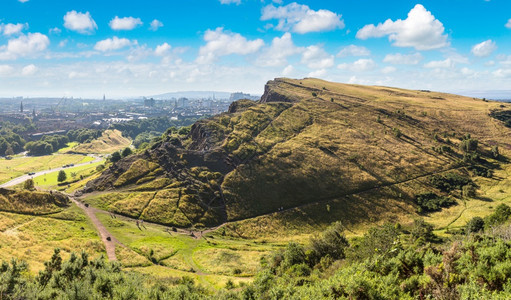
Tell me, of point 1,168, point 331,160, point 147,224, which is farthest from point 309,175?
point 1,168

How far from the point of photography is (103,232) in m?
79.7

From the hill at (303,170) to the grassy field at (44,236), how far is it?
45.9ft

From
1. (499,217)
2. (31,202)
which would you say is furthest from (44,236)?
(499,217)

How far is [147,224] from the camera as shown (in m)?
89.9

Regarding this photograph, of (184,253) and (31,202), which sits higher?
(31,202)

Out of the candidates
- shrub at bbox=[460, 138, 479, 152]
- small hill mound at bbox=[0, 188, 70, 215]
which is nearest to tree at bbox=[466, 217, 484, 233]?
shrub at bbox=[460, 138, 479, 152]

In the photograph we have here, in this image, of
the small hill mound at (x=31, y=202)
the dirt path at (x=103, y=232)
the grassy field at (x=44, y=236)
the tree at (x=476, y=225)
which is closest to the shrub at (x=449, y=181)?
the tree at (x=476, y=225)

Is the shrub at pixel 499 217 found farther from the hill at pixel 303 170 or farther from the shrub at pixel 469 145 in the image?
the shrub at pixel 469 145

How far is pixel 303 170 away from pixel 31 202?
100382mm

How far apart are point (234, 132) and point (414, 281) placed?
11867 centimetres

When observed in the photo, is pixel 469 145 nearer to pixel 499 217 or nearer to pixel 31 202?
pixel 499 217

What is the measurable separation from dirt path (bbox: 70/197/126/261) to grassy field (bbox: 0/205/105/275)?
1.48 m

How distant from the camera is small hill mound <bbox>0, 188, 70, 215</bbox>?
83.4m

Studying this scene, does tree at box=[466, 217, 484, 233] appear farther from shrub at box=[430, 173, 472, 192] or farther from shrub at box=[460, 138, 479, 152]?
shrub at box=[460, 138, 479, 152]
